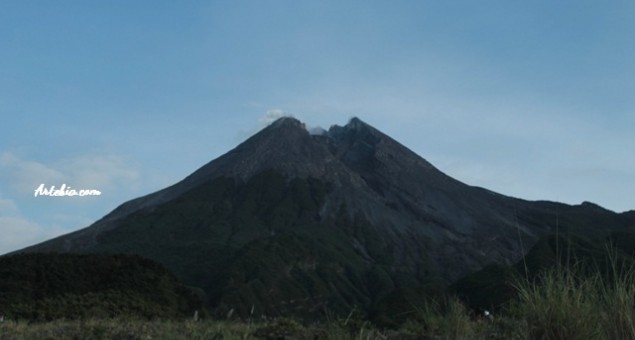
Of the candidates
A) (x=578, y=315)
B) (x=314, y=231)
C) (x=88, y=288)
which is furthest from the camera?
(x=314, y=231)

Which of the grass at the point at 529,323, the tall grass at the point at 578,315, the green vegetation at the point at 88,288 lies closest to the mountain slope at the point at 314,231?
the green vegetation at the point at 88,288

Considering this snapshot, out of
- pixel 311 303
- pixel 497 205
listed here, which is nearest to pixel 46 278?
pixel 311 303

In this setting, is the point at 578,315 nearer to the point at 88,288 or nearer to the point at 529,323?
the point at 529,323

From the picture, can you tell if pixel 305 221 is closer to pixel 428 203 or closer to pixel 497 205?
pixel 428 203

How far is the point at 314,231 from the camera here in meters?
168

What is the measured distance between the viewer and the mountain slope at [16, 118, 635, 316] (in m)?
136

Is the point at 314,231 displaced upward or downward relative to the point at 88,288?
upward

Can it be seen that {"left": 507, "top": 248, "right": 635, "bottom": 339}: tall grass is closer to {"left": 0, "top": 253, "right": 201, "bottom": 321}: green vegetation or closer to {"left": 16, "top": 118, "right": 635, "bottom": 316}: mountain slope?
{"left": 0, "top": 253, "right": 201, "bottom": 321}: green vegetation

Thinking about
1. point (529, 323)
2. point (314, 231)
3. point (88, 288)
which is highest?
point (314, 231)

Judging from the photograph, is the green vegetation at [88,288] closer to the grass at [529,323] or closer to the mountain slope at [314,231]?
the grass at [529,323]

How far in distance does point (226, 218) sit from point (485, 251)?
53.9 meters

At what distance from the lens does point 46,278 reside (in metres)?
31.8

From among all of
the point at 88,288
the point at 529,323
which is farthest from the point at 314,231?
the point at 529,323

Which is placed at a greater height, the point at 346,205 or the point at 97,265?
the point at 346,205
